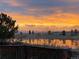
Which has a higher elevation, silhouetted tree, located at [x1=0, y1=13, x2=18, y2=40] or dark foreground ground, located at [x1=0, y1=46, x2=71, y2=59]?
silhouetted tree, located at [x1=0, y1=13, x2=18, y2=40]

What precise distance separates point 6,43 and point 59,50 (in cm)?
934

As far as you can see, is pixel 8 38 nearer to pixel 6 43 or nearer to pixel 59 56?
pixel 6 43

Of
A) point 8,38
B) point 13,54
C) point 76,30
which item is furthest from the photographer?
point 76,30

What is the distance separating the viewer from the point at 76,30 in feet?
317

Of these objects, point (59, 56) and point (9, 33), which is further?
point (9, 33)

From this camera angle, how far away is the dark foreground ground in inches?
2623

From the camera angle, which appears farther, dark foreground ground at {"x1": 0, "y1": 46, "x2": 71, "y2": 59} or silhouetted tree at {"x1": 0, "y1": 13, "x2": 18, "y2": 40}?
silhouetted tree at {"x1": 0, "y1": 13, "x2": 18, "y2": 40}

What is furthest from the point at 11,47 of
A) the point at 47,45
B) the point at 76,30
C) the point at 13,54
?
the point at 76,30

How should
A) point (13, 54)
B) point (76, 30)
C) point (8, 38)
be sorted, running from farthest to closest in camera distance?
point (76, 30)
point (8, 38)
point (13, 54)

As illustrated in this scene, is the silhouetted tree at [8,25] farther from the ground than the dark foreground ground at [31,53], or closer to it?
farther from the ground

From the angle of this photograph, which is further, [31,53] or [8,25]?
[8,25]

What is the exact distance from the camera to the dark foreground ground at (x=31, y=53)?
66625mm

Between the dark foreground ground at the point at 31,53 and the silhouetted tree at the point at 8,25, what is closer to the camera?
the dark foreground ground at the point at 31,53

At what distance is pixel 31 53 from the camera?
6862 cm
